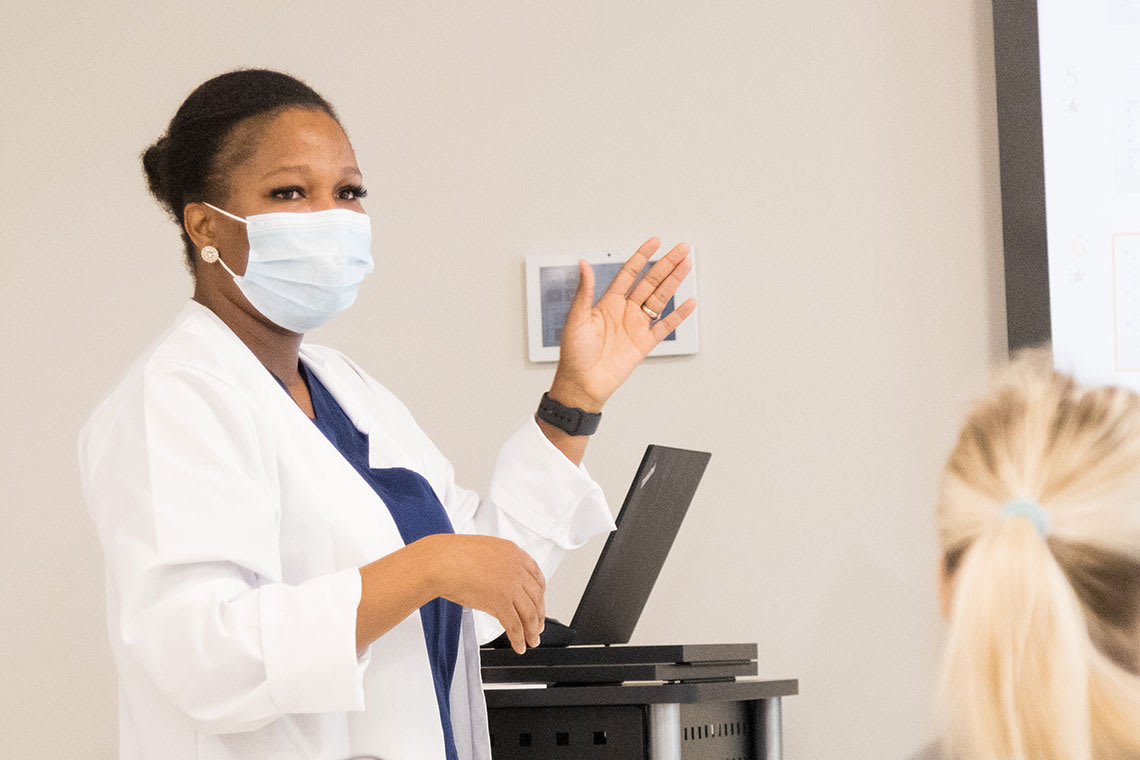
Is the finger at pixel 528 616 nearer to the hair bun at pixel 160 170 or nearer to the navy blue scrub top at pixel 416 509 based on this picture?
the navy blue scrub top at pixel 416 509

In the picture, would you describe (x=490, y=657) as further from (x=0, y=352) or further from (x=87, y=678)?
(x=0, y=352)

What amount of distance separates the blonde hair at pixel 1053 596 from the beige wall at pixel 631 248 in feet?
3.92

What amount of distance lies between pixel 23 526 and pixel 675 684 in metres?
1.27

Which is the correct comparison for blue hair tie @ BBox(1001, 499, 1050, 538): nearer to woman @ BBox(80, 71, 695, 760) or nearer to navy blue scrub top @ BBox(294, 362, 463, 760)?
woman @ BBox(80, 71, 695, 760)

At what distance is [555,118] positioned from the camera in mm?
2066

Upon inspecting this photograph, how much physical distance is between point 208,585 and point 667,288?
704 mm

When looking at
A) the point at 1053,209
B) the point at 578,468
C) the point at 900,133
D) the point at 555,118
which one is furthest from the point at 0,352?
the point at 1053,209

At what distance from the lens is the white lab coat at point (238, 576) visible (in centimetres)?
107

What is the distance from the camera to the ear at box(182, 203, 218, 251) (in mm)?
1328

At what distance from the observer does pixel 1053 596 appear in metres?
0.72

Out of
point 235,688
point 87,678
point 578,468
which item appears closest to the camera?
point 235,688

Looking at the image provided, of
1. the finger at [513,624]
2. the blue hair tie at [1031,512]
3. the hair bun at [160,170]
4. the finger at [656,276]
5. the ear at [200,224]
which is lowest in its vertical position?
the finger at [513,624]

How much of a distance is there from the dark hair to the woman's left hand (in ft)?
1.27

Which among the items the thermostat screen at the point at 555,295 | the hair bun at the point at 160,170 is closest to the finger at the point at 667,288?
the thermostat screen at the point at 555,295
